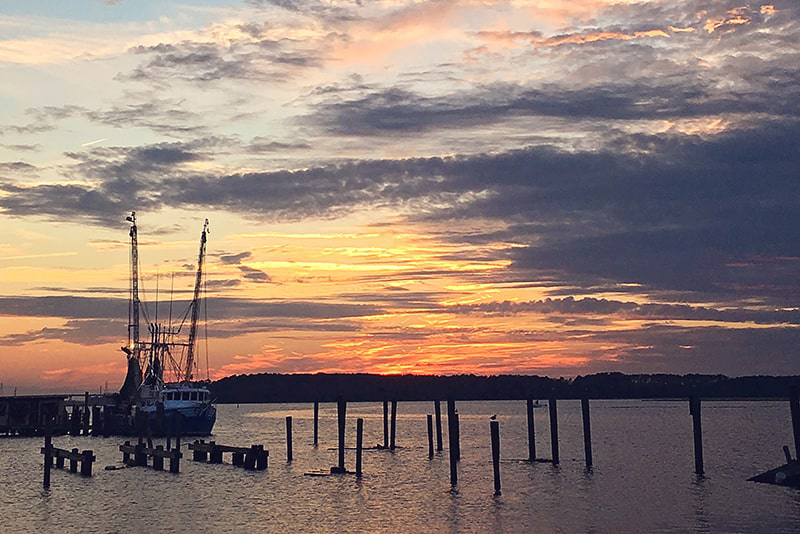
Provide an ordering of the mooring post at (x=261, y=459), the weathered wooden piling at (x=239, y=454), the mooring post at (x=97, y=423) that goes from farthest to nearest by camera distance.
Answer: the mooring post at (x=97, y=423) < the mooring post at (x=261, y=459) < the weathered wooden piling at (x=239, y=454)

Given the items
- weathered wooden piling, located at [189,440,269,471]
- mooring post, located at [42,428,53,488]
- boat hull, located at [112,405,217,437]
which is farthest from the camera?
boat hull, located at [112,405,217,437]

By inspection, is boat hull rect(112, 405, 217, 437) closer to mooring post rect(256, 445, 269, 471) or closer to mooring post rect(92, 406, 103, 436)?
mooring post rect(92, 406, 103, 436)

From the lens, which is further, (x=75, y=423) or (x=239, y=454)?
(x=75, y=423)

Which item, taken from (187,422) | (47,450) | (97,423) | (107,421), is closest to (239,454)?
(47,450)

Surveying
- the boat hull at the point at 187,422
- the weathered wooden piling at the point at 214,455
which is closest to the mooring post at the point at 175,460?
the weathered wooden piling at the point at 214,455

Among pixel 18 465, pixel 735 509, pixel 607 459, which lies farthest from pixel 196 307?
pixel 735 509

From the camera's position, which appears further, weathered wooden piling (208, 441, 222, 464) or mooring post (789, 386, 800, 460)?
weathered wooden piling (208, 441, 222, 464)

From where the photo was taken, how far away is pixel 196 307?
12700 cm

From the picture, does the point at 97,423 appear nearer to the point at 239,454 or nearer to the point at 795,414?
the point at 239,454

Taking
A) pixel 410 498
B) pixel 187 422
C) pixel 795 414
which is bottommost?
pixel 410 498

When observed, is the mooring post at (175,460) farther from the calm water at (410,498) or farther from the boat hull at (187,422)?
the boat hull at (187,422)

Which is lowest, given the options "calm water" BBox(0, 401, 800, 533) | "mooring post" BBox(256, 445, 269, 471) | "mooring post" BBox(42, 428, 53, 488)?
"calm water" BBox(0, 401, 800, 533)

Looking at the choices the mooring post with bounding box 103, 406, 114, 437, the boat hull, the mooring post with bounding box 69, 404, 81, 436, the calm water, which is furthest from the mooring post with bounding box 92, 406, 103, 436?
the calm water

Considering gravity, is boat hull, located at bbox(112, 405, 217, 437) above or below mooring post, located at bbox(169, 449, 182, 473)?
above
